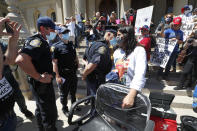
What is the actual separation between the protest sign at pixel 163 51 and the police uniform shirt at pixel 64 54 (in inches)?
104

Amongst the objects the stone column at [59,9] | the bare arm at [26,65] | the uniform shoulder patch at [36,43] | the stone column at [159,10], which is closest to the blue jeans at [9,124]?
the bare arm at [26,65]

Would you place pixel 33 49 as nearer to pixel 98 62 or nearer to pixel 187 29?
pixel 98 62

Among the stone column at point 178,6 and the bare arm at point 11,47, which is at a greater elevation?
the stone column at point 178,6

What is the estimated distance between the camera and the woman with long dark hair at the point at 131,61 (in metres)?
1.33

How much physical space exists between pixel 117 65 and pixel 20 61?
1.36 metres

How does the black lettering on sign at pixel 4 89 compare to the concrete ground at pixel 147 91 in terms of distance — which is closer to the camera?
the black lettering on sign at pixel 4 89

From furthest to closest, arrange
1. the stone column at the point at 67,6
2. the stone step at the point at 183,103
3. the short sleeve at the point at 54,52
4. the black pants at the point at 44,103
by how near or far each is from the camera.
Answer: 1. the stone column at the point at 67,6
2. the stone step at the point at 183,103
3. the short sleeve at the point at 54,52
4. the black pants at the point at 44,103

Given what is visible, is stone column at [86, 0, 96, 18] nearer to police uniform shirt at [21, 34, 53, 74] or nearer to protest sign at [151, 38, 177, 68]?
protest sign at [151, 38, 177, 68]

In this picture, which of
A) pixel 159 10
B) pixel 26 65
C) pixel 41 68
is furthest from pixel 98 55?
pixel 159 10

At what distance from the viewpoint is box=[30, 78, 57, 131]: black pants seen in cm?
193

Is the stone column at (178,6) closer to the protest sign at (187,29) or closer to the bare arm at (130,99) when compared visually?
the protest sign at (187,29)

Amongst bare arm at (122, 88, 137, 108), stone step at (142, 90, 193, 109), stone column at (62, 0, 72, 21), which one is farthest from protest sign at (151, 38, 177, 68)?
stone column at (62, 0, 72, 21)

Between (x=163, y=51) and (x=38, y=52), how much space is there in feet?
11.3

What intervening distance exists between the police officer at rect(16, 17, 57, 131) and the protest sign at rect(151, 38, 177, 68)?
3.20 meters
